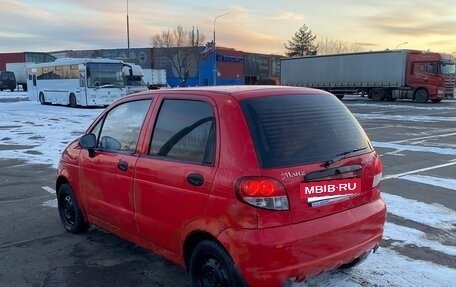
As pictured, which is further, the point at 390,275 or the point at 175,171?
the point at 390,275

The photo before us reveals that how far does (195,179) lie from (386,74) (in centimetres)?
3667

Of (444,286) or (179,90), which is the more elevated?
(179,90)

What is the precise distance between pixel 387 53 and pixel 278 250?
3715 cm

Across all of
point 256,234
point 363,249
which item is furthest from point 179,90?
point 363,249

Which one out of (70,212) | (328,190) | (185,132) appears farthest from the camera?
(70,212)

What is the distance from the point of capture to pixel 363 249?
3600 millimetres

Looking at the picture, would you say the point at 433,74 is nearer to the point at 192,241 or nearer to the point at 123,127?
the point at 123,127

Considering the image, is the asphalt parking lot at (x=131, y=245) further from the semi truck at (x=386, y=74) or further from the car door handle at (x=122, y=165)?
the semi truck at (x=386, y=74)

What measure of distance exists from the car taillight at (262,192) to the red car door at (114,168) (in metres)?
1.34

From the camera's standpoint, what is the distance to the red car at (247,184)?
3111 mm

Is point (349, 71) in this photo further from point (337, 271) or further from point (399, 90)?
point (337, 271)

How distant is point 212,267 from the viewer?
3.39 meters

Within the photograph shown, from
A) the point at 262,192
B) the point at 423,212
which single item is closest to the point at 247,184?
the point at 262,192

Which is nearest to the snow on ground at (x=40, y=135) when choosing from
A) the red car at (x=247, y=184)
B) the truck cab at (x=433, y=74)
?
the red car at (x=247, y=184)
